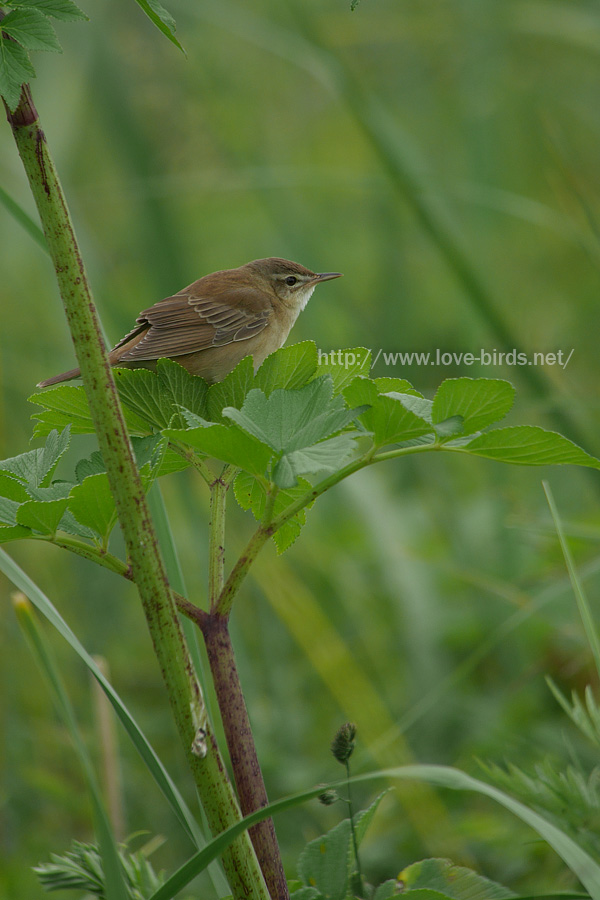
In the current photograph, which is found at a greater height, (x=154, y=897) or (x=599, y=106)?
(x=599, y=106)

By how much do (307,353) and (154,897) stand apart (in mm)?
478

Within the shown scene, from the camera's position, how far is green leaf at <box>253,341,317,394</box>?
33.1 inches

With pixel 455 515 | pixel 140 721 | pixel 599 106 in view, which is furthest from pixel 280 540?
pixel 599 106

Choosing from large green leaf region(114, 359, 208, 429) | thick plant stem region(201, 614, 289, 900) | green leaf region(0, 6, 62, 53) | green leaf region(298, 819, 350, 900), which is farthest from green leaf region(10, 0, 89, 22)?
green leaf region(298, 819, 350, 900)

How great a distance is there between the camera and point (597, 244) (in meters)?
2.05

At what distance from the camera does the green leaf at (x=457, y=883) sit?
844 millimetres

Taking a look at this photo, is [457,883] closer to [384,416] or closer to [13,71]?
[384,416]

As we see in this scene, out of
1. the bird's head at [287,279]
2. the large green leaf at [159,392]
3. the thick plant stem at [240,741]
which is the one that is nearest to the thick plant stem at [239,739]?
the thick plant stem at [240,741]

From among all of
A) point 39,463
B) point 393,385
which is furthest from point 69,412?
point 393,385

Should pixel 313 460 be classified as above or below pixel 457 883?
above

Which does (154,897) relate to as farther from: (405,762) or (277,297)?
(277,297)

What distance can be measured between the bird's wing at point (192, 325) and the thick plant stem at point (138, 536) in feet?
3.17

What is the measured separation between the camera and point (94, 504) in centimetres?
75

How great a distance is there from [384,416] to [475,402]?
84 millimetres
